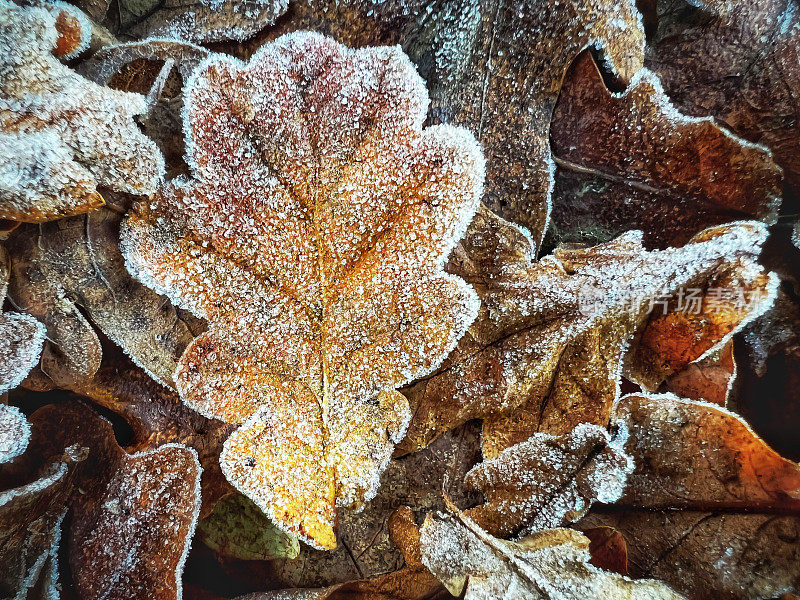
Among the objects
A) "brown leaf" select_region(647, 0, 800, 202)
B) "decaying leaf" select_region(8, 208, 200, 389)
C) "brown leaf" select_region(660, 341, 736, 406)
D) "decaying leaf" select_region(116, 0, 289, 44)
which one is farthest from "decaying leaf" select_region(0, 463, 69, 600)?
"brown leaf" select_region(647, 0, 800, 202)

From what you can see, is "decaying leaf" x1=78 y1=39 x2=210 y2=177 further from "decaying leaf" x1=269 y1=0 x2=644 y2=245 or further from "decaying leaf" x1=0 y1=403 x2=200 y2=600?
"decaying leaf" x1=0 y1=403 x2=200 y2=600

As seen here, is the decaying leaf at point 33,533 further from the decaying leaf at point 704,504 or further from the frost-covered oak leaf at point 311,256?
the decaying leaf at point 704,504

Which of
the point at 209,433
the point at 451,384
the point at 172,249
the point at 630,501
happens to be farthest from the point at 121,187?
the point at 630,501

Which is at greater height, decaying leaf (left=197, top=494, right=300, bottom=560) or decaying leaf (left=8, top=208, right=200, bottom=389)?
decaying leaf (left=8, top=208, right=200, bottom=389)

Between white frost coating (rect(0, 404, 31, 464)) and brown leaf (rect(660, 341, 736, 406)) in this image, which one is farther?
brown leaf (rect(660, 341, 736, 406))

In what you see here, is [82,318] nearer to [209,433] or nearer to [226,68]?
[209,433]


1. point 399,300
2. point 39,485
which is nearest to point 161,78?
point 399,300

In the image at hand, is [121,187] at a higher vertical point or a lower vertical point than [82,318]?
higher
